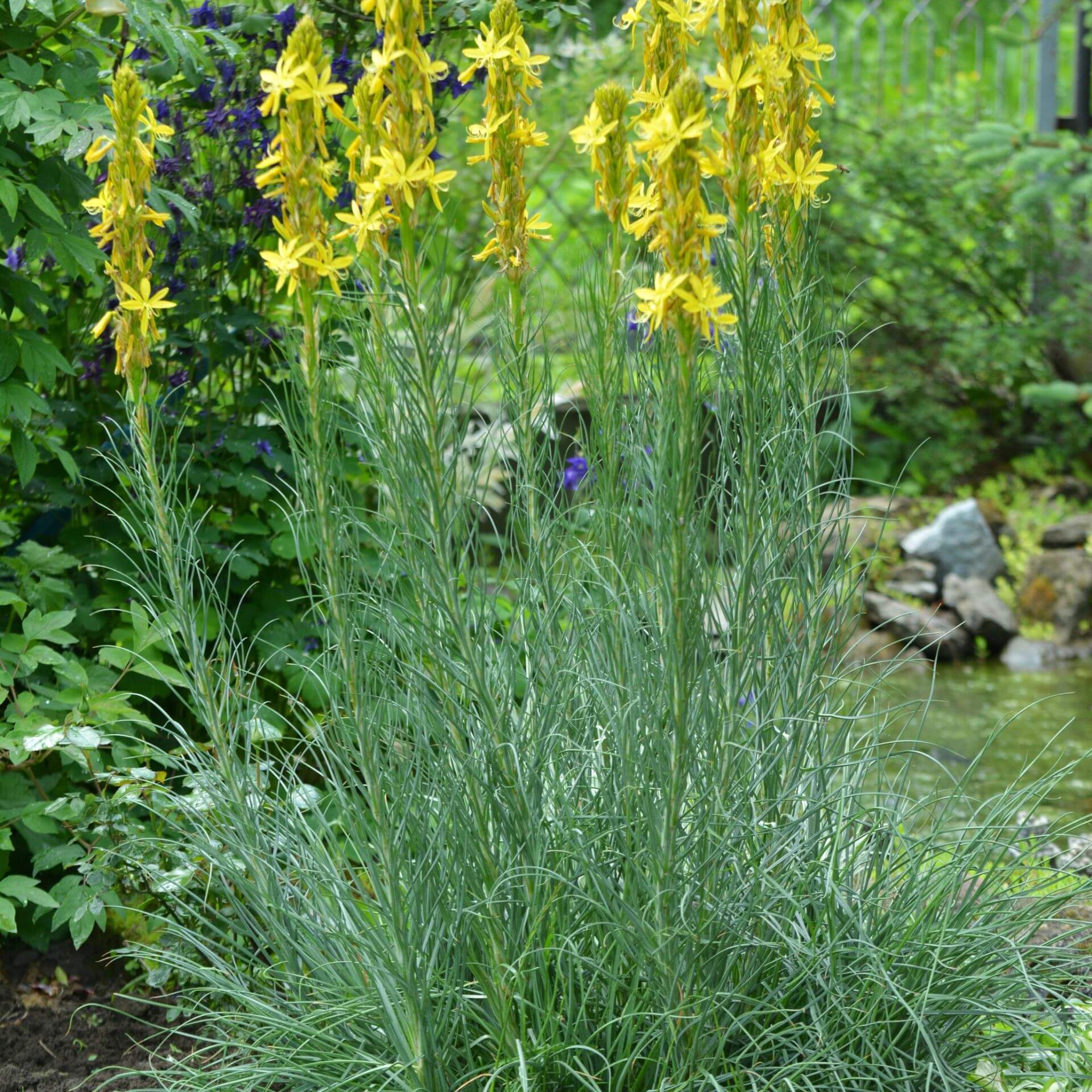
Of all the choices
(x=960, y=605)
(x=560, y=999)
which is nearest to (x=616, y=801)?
(x=560, y=999)

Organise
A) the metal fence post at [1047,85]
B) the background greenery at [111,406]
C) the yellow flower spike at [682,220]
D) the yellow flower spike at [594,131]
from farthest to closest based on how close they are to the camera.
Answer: the metal fence post at [1047,85]
the background greenery at [111,406]
the yellow flower spike at [594,131]
the yellow flower spike at [682,220]

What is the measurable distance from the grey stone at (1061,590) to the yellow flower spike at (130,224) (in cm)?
513

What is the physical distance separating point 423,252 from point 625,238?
120 centimetres

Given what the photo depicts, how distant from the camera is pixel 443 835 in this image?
71.2 inches

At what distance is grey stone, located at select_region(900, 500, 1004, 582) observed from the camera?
6.23 m

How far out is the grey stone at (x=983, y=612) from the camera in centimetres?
582

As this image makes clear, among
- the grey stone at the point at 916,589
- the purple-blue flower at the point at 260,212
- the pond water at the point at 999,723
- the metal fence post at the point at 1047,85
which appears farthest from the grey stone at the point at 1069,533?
the purple-blue flower at the point at 260,212

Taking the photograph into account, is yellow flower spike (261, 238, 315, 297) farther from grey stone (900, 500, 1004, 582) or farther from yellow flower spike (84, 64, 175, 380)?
grey stone (900, 500, 1004, 582)

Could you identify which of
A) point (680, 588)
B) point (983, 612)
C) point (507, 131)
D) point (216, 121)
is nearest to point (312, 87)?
point (507, 131)

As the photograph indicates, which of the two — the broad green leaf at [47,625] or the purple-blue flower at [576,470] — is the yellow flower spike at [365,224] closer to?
the broad green leaf at [47,625]

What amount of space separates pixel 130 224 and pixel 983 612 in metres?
4.87

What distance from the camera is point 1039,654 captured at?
5.75 m

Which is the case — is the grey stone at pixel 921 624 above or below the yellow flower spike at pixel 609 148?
below

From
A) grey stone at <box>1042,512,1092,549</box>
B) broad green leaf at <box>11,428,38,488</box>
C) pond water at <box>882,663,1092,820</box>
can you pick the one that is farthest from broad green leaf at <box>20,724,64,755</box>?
grey stone at <box>1042,512,1092,549</box>
